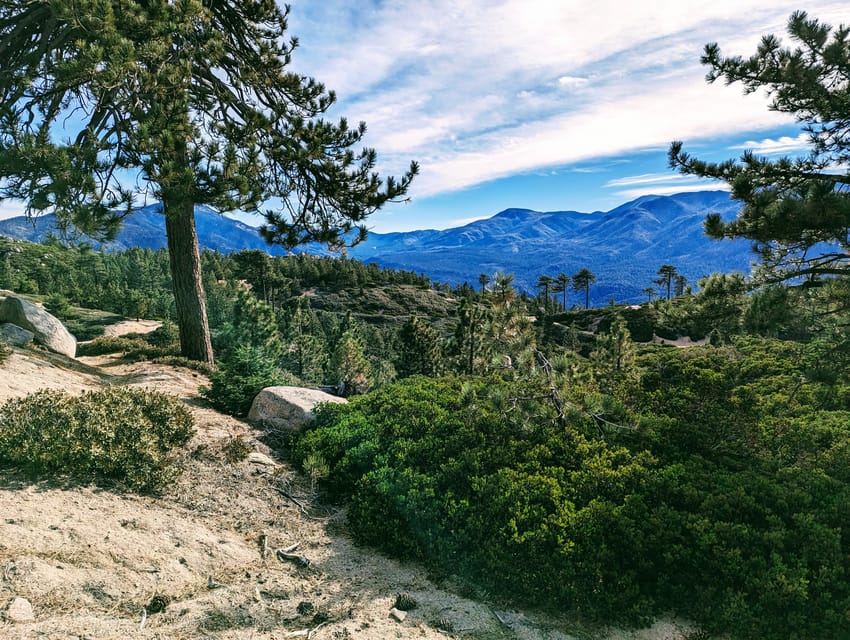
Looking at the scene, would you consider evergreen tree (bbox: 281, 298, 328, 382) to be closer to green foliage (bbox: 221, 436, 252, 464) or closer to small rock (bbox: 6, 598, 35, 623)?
green foliage (bbox: 221, 436, 252, 464)

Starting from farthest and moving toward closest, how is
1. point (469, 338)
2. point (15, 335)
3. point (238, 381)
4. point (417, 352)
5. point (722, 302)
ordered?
1. point (417, 352)
2. point (469, 338)
3. point (15, 335)
4. point (238, 381)
5. point (722, 302)

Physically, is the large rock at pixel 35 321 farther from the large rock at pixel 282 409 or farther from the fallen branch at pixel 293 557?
the fallen branch at pixel 293 557

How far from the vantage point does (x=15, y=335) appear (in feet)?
38.4

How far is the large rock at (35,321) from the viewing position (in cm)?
1244

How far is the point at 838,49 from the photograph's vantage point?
23.3ft

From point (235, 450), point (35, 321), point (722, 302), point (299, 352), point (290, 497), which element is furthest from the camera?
point (299, 352)

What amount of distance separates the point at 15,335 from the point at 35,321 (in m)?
0.97

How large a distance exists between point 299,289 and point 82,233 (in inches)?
5525

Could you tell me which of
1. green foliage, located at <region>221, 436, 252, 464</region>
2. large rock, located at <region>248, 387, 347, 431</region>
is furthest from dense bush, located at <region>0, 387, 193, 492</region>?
large rock, located at <region>248, 387, 347, 431</region>

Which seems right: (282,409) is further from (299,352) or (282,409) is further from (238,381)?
(299,352)

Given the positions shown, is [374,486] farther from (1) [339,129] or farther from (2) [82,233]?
(1) [339,129]

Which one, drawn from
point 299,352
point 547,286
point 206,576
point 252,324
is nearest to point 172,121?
point 206,576

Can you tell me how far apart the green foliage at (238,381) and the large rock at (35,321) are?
5.37 metres

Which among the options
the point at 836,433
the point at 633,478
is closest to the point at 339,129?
the point at 633,478
